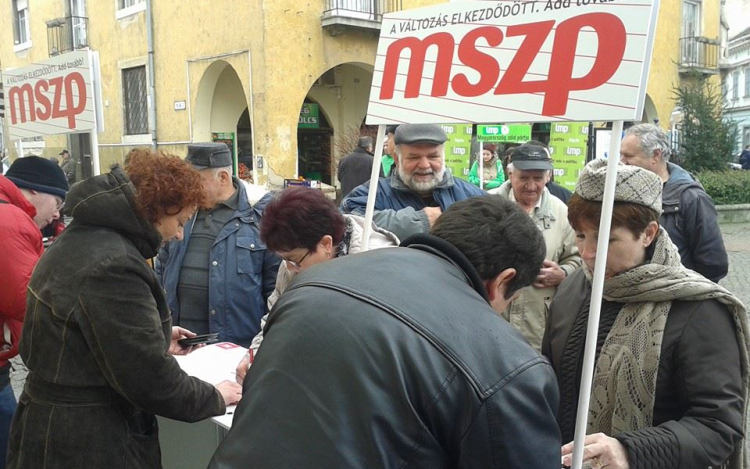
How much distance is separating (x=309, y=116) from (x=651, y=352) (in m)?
15.7

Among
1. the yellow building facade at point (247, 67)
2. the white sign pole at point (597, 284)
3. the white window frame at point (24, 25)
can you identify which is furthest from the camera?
the white window frame at point (24, 25)

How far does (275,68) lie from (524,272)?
42.0 ft

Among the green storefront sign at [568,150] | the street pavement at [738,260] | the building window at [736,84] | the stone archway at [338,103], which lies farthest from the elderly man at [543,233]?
the building window at [736,84]

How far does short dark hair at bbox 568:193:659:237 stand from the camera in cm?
199

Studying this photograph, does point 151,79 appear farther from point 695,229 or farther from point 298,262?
point 298,262

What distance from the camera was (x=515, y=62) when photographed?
7.16ft

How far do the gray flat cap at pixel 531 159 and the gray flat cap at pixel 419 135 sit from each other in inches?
25.6

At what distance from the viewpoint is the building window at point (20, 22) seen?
21.6 meters

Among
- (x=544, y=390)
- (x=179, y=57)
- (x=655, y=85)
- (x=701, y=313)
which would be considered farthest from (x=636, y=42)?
(x=655, y=85)

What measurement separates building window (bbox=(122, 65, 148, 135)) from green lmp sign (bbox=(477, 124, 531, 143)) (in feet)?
32.1

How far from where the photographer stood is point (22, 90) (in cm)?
486

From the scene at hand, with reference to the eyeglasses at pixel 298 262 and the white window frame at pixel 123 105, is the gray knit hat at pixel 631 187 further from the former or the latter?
the white window frame at pixel 123 105

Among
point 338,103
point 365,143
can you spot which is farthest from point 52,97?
point 338,103

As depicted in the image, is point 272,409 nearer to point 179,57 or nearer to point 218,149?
point 218,149
